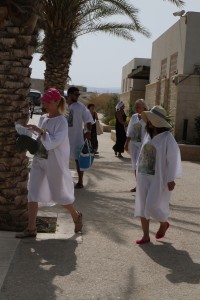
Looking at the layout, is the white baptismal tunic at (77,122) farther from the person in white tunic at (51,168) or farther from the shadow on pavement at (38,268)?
the shadow on pavement at (38,268)

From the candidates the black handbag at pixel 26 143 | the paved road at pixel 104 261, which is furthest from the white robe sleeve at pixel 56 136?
the paved road at pixel 104 261

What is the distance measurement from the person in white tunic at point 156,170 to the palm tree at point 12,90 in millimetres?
1375

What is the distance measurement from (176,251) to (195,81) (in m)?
12.6

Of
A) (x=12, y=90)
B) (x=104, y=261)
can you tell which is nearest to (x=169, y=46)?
(x=12, y=90)

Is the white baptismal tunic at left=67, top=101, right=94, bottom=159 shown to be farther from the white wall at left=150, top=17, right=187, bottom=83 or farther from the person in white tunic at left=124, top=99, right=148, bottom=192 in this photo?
the white wall at left=150, top=17, right=187, bottom=83

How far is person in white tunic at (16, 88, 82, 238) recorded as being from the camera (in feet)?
20.0

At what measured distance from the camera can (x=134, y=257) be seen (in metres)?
5.80

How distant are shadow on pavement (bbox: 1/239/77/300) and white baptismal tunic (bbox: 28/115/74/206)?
0.47 metres

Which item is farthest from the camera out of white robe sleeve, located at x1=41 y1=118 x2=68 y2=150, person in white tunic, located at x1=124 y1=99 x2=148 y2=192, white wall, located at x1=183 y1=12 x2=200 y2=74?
white wall, located at x1=183 y1=12 x2=200 y2=74

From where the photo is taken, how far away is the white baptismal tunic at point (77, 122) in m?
9.80

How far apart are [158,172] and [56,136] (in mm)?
1188

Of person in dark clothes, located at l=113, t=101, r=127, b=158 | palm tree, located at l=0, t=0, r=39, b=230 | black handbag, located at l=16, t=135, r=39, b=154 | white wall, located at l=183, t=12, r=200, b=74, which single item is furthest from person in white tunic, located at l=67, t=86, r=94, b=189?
white wall, located at l=183, t=12, r=200, b=74

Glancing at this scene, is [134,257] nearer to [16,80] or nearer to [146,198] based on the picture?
[146,198]

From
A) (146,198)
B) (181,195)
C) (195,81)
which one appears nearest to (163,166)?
(146,198)
